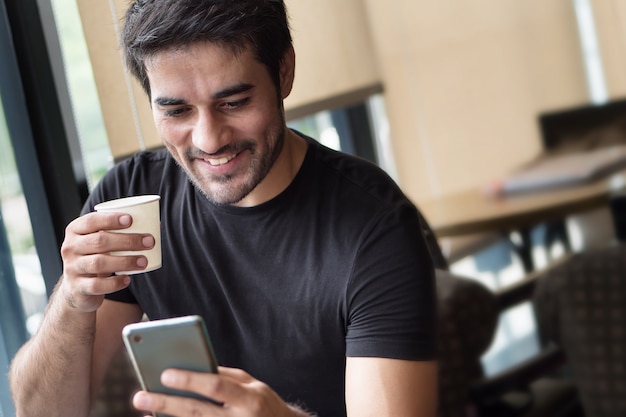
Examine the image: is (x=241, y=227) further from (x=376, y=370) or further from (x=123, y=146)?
(x=123, y=146)

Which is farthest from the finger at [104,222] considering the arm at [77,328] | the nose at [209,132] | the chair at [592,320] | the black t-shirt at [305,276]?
the chair at [592,320]

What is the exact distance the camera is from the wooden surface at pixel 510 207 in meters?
1.94

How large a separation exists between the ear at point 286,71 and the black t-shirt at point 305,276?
10 centimetres

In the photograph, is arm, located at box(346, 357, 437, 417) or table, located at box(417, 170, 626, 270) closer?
arm, located at box(346, 357, 437, 417)

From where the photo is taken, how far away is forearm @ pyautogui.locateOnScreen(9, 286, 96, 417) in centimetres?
148

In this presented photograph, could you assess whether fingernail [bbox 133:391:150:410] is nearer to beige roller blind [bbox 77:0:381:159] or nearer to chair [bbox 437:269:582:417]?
beige roller blind [bbox 77:0:381:159]

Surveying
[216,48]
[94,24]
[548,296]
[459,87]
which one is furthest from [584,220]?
[94,24]

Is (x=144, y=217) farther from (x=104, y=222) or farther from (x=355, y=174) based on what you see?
(x=355, y=174)

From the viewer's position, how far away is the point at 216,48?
1373 millimetres

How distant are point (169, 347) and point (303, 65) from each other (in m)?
1.09

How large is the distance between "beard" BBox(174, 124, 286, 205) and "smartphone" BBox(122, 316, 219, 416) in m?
0.32

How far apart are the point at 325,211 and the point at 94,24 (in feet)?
2.31

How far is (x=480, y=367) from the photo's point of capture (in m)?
2.25

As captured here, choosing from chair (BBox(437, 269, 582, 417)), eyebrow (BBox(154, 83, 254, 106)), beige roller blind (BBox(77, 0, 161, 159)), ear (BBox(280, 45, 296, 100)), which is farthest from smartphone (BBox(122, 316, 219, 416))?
chair (BBox(437, 269, 582, 417))
